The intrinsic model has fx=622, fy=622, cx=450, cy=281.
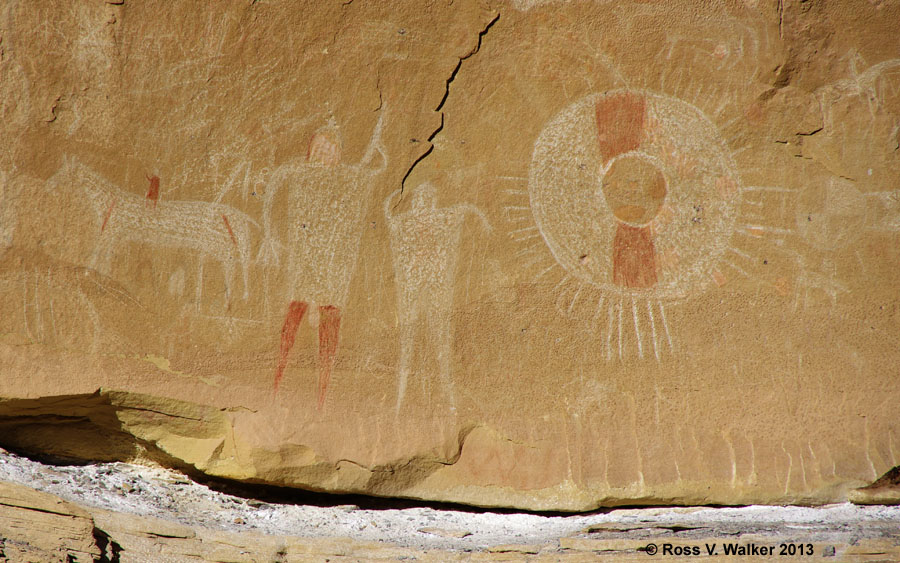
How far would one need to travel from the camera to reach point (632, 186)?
7.24 ft

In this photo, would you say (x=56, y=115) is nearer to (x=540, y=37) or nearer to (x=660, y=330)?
(x=540, y=37)

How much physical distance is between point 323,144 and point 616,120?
1037 mm

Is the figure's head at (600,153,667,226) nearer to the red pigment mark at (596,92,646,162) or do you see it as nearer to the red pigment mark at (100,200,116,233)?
the red pigment mark at (596,92,646,162)

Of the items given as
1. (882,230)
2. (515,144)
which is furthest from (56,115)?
(882,230)

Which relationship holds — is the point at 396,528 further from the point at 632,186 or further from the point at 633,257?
the point at 632,186

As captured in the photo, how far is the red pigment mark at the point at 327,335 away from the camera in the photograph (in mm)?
2219

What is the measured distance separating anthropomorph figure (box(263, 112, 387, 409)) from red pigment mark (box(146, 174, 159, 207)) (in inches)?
15.0

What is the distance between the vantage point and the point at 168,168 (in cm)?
218

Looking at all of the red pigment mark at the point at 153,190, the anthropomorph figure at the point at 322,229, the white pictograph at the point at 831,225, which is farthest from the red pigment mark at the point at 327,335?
the white pictograph at the point at 831,225

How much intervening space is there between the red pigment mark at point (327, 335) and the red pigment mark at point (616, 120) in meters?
1.11

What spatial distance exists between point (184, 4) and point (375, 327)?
1292 millimetres

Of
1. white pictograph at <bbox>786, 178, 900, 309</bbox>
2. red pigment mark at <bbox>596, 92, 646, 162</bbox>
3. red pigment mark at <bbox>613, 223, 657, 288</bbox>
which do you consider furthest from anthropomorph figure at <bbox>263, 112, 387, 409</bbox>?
white pictograph at <bbox>786, 178, 900, 309</bbox>

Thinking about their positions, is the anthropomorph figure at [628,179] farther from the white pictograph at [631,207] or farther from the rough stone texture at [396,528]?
the rough stone texture at [396,528]

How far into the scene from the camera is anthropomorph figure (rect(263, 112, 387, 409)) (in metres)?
2.18
